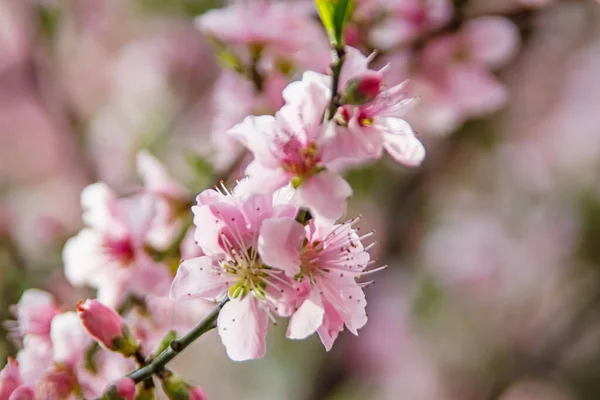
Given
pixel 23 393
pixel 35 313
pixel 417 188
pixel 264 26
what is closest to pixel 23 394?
pixel 23 393

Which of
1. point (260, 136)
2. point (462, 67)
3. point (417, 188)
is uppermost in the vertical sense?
point (260, 136)

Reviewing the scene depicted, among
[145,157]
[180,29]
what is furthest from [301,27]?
[180,29]

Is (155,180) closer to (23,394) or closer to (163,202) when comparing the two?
(163,202)

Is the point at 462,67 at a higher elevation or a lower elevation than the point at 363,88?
lower

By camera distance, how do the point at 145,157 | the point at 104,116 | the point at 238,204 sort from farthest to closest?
the point at 104,116, the point at 145,157, the point at 238,204

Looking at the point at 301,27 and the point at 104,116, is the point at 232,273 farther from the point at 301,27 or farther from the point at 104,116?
the point at 104,116

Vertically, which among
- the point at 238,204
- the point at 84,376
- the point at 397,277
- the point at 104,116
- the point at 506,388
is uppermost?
the point at 238,204
